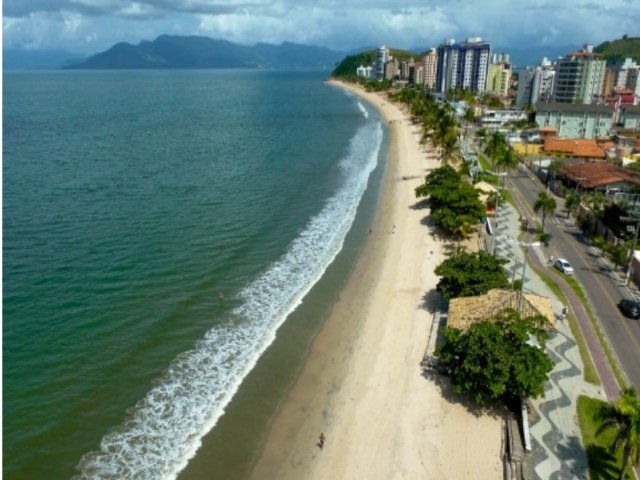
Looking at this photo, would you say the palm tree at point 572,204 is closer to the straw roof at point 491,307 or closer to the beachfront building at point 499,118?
the straw roof at point 491,307

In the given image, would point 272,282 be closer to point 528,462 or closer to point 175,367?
point 175,367

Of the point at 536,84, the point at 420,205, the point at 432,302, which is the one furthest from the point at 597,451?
the point at 536,84

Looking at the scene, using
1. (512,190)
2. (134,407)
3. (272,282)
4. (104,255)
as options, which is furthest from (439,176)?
(134,407)

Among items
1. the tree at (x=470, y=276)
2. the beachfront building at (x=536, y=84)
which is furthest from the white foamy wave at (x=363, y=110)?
the tree at (x=470, y=276)

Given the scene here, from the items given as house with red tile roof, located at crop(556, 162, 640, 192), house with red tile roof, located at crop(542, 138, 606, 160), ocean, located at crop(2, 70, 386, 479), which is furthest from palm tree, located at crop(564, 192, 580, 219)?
house with red tile roof, located at crop(542, 138, 606, 160)

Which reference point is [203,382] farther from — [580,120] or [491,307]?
[580,120]
